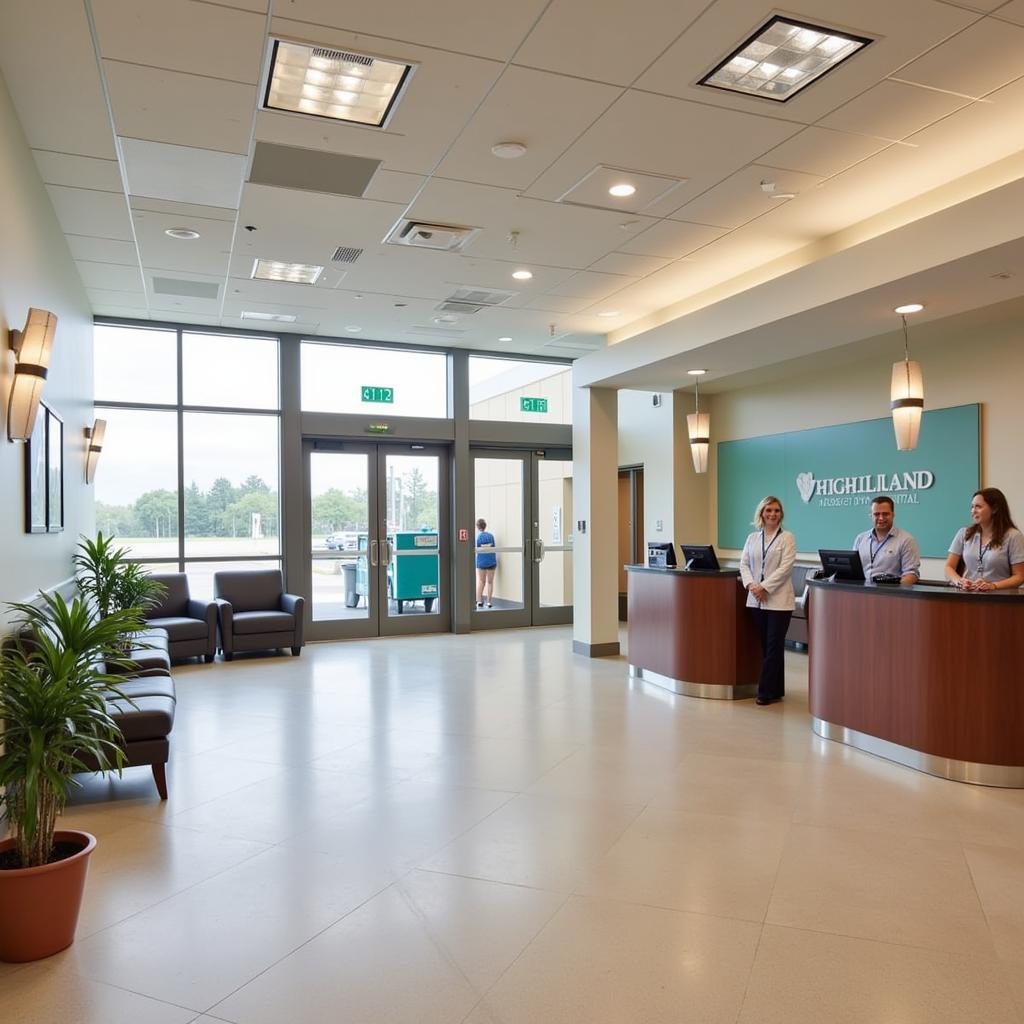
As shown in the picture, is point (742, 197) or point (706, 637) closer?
point (742, 197)

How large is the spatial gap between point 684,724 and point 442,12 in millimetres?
4741

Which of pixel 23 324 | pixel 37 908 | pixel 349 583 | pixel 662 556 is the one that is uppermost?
pixel 23 324

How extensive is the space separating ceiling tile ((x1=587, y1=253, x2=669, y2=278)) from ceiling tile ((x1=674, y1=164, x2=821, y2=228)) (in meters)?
0.86

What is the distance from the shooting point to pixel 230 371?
975 cm

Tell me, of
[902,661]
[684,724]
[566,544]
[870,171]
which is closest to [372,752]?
[684,724]

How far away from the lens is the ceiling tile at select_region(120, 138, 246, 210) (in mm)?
4879

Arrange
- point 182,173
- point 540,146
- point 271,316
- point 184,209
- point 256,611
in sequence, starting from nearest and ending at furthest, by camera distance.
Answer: point 540,146 → point 182,173 → point 184,209 → point 271,316 → point 256,611

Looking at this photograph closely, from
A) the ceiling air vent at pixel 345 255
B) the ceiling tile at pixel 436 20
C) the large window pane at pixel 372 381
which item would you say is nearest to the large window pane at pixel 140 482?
the large window pane at pixel 372 381

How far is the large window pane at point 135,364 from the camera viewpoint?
29.9 ft

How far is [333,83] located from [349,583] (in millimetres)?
7106

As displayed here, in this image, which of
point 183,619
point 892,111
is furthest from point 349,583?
point 892,111

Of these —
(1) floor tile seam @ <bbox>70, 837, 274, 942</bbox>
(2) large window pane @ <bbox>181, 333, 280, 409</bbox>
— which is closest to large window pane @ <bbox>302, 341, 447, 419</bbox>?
(2) large window pane @ <bbox>181, 333, 280, 409</bbox>

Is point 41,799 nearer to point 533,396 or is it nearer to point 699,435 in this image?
point 699,435

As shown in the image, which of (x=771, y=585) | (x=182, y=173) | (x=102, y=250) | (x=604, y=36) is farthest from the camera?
(x=102, y=250)
